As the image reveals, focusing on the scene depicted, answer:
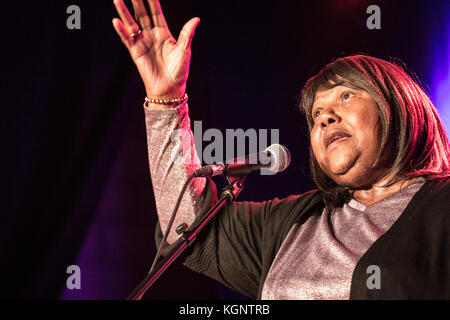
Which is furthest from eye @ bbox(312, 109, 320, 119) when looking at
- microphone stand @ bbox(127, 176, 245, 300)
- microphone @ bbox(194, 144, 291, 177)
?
microphone stand @ bbox(127, 176, 245, 300)

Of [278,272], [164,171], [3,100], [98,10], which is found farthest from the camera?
[98,10]

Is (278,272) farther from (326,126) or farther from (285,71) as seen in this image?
(285,71)

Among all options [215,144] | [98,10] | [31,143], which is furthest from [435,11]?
[31,143]

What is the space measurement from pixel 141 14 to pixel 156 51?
140 mm

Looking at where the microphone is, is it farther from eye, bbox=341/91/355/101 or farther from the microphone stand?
eye, bbox=341/91/355/101

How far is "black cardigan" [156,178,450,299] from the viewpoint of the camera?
118 cm

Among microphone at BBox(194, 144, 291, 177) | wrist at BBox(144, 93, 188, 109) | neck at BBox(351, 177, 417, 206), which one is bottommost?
neck at BBox(351, 177, 417, 206)

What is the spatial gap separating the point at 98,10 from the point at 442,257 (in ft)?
5.92

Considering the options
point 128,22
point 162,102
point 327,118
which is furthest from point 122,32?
point 327,118

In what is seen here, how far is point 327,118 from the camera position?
4.98 ft

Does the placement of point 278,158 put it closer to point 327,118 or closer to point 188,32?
point 327,118

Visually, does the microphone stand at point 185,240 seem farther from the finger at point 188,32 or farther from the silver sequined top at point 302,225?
the finger at point 188,32

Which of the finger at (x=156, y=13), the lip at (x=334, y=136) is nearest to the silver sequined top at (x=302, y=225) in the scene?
the lip at (x=334, y=136)

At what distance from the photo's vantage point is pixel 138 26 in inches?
66.6
